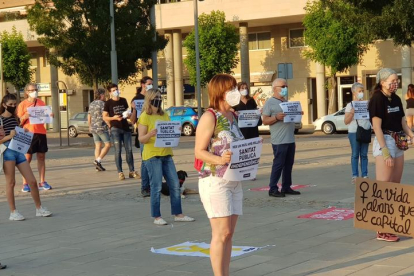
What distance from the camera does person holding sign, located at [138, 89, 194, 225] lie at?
431 inches

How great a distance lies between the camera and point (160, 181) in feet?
35.8

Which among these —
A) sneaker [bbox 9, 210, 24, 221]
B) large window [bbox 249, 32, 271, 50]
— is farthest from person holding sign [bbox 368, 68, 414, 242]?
large window [bbox 249, 32, 271, 50]

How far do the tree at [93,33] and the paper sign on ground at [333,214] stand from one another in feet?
80.4

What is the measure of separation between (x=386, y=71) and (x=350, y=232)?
192 centimetres

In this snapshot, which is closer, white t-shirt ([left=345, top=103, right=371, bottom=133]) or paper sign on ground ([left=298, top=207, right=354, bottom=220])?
paper sign on ground ([left=298, top=207, right=354, bottom=220])

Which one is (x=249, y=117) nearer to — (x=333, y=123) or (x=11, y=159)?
(x=11, y=159)

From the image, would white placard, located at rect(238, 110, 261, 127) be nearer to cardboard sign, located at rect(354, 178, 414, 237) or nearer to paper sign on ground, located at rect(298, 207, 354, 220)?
paper sign on ground, located at rect(298, 207, 354, 220)

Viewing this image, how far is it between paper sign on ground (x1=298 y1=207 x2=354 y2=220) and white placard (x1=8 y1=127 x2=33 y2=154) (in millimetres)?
3847

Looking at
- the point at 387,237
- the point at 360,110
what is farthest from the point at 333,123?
the point at 387,237

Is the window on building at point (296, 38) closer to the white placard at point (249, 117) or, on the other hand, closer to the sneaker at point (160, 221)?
the white placard at point (249, 117)

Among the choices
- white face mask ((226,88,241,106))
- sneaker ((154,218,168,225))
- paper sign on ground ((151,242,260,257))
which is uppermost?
white face mask ((226,88,241,106))

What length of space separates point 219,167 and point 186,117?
112 ft

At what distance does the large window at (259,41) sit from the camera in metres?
51.8

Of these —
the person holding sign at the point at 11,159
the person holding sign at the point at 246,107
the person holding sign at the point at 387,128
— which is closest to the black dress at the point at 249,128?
the person holding sign at the point at 246,107
